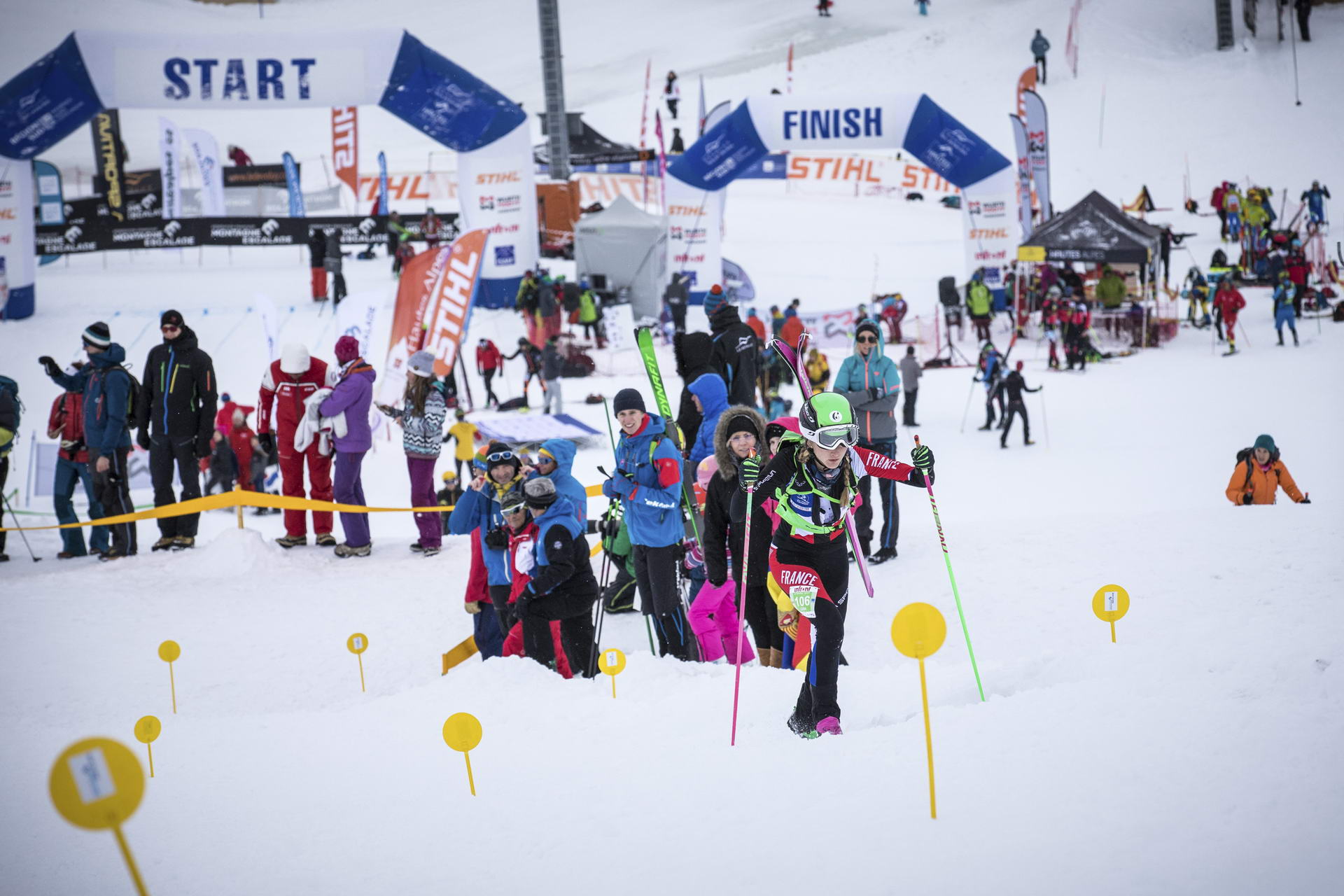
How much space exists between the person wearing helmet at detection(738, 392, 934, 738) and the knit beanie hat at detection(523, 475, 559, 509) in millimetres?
1071

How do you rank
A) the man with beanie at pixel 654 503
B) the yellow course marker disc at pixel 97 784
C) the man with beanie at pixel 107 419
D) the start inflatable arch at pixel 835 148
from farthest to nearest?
the start inflatable arch at pixel 835 148, the man with beanie at pixel 107 419, the man with beanie at pixel 654 503, the yellow course marker disc at pixel 97 784

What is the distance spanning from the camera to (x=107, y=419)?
7797 millimetres

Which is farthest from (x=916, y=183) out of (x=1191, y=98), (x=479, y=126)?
(x=479, y=126)

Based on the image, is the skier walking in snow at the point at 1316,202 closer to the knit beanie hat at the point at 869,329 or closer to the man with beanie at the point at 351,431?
the knit beanie hat at the point at 869,329

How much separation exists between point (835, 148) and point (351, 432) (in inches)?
586

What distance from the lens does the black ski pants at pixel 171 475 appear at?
7.98 m

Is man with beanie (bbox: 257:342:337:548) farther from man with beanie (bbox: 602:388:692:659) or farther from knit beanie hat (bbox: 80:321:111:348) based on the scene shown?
man with beanie (bbox: 602:388:692:659)

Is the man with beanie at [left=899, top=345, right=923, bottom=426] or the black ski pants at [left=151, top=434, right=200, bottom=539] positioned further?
the man with beanie at [left=899, top=345, right=923, bottom=426]

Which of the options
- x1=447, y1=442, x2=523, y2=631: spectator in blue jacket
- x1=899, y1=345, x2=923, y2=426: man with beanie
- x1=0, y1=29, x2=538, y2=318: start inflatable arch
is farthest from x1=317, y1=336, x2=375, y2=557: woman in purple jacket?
x1=0, y1=29, x2=538, y2=318: start inflatable arch

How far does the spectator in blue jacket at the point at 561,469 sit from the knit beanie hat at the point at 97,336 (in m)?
3.89

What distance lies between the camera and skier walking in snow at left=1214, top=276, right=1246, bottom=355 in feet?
57.0

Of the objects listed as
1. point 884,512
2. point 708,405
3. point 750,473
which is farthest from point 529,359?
point 750,473

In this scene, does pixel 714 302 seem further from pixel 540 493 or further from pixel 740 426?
pixel 540 493

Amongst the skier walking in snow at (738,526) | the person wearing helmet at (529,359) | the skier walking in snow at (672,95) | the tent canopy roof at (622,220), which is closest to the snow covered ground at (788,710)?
the skier walking in snow at (738,526)
